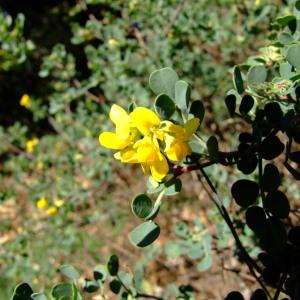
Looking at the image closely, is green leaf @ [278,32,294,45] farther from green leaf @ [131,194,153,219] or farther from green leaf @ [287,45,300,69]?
green leaf @ [131,194,153,219]

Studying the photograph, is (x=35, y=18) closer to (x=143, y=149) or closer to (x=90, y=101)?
(x=90, y=101)

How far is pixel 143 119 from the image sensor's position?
0.76 metres

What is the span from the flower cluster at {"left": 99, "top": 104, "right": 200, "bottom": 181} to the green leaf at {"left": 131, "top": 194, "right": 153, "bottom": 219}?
0.04 m

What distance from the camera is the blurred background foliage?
92.6 inches

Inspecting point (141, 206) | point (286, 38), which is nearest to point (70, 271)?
point (141, 206)

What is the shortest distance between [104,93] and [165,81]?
2.30 meters

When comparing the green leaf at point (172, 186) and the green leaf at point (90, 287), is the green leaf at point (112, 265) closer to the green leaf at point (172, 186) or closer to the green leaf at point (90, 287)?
the green leaf at point (90, 287)

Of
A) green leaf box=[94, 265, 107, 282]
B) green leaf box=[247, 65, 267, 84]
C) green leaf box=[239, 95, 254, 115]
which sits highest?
green leaf box=[247, 65, 267, 84]

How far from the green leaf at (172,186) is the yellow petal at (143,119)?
12 centimetres

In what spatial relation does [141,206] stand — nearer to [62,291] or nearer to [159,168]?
[159,168]

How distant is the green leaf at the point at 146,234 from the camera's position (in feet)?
2.79

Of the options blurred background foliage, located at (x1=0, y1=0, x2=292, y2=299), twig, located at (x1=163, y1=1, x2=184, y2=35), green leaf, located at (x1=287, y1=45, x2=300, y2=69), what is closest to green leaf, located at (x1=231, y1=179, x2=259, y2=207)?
green leaf, located at (x1=287, y1=45, x2=300, y2=69)

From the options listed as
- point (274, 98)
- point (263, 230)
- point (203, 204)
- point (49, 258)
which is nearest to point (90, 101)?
point (203, 204)

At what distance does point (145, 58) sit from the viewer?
257 cm
